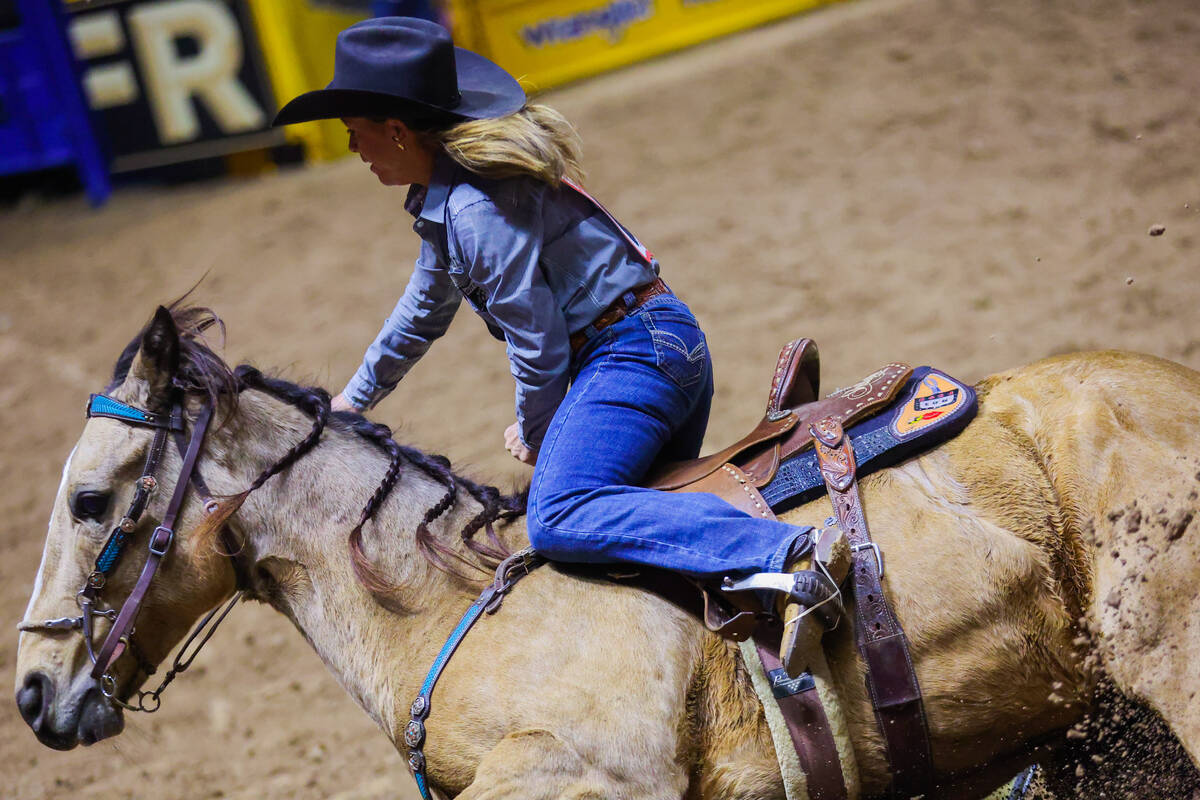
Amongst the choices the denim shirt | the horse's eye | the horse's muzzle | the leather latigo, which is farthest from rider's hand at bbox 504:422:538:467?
the horse's muzzle

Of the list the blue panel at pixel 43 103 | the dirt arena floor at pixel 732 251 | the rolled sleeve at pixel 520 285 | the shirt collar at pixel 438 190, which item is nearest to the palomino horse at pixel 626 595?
the rolled sleeve at pixel 520 285

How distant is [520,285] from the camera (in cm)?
268

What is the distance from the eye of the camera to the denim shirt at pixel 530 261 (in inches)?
106

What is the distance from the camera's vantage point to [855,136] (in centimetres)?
842

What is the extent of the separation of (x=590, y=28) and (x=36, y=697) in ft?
30.0

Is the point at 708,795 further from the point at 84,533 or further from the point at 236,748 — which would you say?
the point at 236,748

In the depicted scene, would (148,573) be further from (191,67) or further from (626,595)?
(191,67)

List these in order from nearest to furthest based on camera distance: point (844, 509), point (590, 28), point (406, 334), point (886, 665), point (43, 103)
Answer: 1. point (886, 665)
2. point (844, 509)
3. point (406, 334)
4. point (43, 103)
5. point (590, 28)

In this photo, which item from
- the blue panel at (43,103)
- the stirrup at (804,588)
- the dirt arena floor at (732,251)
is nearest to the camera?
the stirrup at (804,588)

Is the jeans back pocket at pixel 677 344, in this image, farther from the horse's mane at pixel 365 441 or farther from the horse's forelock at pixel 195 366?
the horse's forelock at pixel 195 366

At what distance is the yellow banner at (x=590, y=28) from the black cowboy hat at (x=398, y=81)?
7868mm

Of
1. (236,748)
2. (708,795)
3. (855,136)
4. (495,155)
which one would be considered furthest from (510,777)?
(855,136)

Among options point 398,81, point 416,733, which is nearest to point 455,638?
point 416,733

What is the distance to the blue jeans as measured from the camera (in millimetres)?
2488
